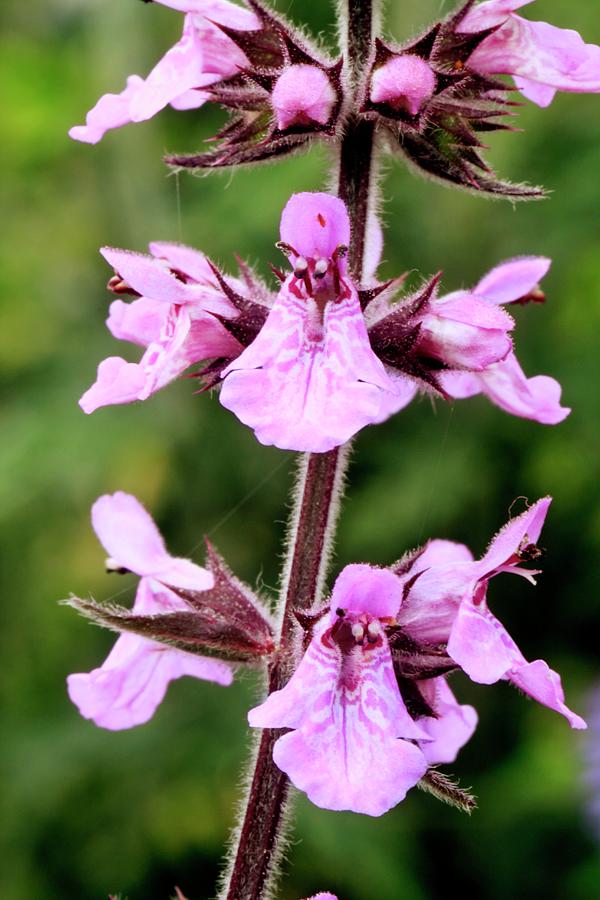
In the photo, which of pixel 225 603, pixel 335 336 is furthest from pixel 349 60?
pixel 225 603

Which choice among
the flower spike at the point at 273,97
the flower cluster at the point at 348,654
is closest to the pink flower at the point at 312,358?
the flower spike at the point at 273,97

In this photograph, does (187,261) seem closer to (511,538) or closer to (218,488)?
(511,538)

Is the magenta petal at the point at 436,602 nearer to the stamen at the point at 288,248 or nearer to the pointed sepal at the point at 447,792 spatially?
the pointed sepal at the point at 447,792

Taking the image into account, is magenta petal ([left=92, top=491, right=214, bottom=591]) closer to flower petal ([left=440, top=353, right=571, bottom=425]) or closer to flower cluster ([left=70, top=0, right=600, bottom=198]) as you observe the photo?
flower petal ([left=440, top=353, right=571, bottom=425])

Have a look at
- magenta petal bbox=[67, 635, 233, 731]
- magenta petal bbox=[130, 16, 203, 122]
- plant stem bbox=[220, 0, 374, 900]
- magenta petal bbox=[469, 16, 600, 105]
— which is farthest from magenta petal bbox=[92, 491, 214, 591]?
magenta petal bbox=[469, 16, 600, 105]

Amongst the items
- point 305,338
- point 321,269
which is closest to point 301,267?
point 321,269

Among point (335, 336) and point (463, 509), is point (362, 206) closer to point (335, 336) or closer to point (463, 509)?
point (335, 336)
